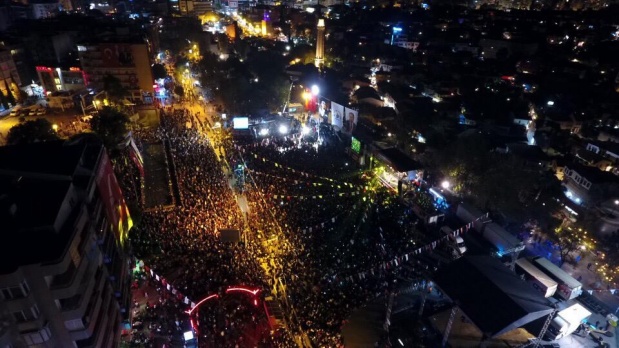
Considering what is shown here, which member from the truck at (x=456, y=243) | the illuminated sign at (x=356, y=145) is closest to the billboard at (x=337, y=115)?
the illuminated sign at (x=356, y=145)

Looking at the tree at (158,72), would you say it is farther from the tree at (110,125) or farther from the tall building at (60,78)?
the tree at (110,125)

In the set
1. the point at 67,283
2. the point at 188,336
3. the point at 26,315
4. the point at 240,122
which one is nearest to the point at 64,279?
the point at 67,283

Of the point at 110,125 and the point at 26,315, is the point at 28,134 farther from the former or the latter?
the point at 26,315

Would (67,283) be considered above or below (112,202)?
above

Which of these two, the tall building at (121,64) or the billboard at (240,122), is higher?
the tall building at (121,64)

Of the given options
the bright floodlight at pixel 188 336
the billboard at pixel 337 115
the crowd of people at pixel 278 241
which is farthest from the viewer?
the billboard at pixel 337 115

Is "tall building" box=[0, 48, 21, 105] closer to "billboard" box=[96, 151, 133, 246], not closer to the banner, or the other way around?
"billboard" box=[96, 151, 133, 246]
